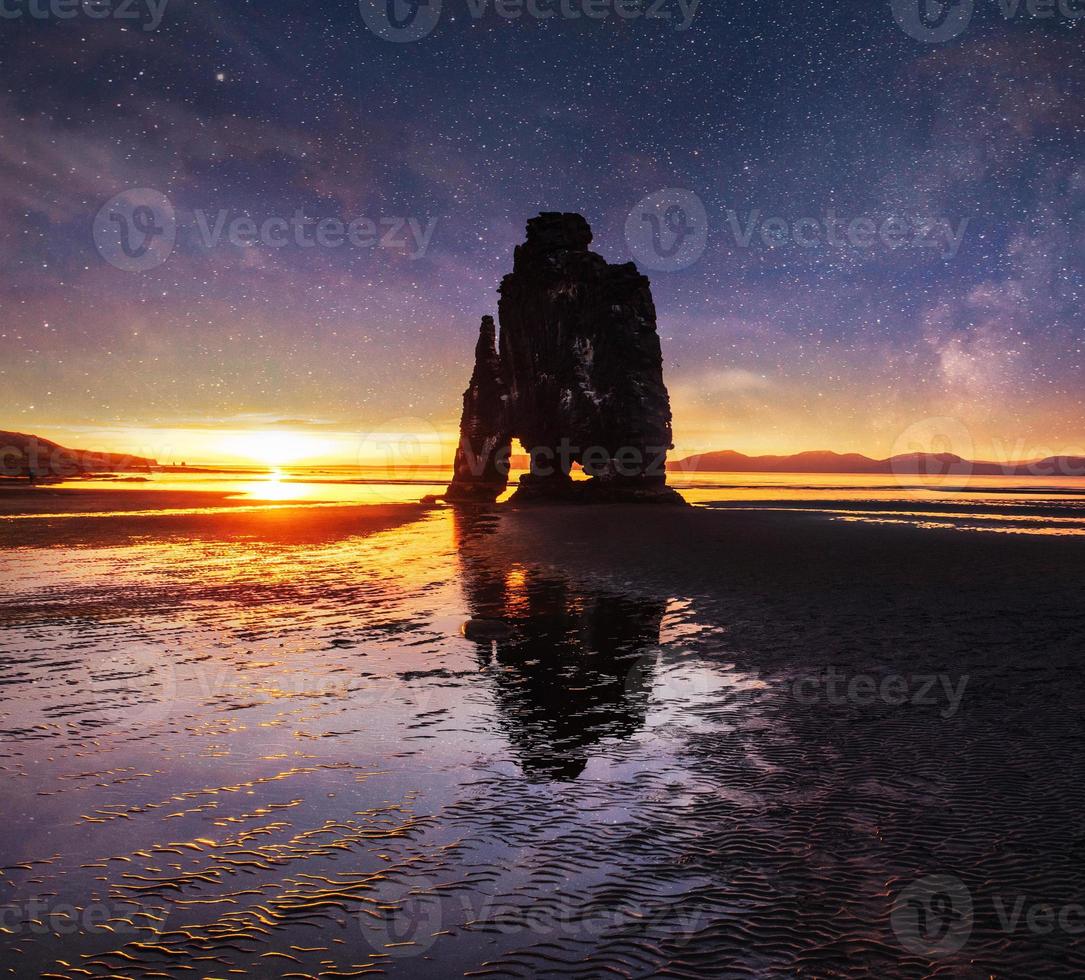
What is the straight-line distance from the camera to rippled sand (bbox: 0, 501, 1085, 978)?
3.62m

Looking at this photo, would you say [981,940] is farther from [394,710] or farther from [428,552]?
[428,552]

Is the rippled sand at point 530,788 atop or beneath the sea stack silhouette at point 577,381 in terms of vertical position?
beneath

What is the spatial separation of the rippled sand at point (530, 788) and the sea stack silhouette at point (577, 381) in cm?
4252

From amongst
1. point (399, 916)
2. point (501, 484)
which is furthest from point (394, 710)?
point (501, 484)

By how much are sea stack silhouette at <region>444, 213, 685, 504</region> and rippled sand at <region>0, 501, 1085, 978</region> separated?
4252 cm

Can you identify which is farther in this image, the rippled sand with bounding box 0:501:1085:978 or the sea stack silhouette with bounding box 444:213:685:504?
the sea stack silhouette with bounding box 444:213:685:504

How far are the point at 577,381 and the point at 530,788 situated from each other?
54464mm

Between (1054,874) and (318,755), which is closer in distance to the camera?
(1054,874)

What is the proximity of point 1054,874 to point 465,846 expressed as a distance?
151 inches

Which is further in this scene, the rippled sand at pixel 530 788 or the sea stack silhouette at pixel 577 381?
the sea stack silhouette at pixel 577 381

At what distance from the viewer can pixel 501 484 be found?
6806 cm

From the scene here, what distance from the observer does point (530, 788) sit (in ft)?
18.4

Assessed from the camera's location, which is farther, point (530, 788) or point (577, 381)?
point (577, 381)

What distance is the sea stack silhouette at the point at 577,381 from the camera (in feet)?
184
